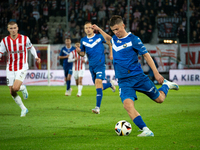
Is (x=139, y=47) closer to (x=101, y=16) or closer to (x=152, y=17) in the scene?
(x=152, y=17)

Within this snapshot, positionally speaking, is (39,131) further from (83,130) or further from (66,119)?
(66,119)

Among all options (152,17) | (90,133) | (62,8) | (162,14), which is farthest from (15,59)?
(62,8)

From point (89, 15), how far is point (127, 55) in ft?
67.8

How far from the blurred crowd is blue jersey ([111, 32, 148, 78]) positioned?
17605 millimetres

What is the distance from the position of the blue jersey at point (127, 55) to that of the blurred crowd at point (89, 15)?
57.8ft

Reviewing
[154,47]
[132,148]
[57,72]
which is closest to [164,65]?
[154,47]

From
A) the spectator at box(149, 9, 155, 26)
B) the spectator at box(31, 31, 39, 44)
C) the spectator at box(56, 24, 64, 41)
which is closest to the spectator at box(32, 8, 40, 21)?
the spectator at box(31, 31, 39, 44)

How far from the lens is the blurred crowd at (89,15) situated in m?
24.1

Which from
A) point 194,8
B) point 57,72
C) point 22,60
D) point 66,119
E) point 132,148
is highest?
point 194,8

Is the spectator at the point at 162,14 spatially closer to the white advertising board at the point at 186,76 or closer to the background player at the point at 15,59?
the white advertising board at the point at 186,76

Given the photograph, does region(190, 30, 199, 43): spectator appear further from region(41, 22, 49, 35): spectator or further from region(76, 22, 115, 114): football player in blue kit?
region(76, 22, 115, 114): football player in blue kit

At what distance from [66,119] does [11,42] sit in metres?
2.43

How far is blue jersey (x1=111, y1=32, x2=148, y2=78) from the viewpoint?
→ 17.5ft

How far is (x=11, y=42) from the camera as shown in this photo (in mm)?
8172
